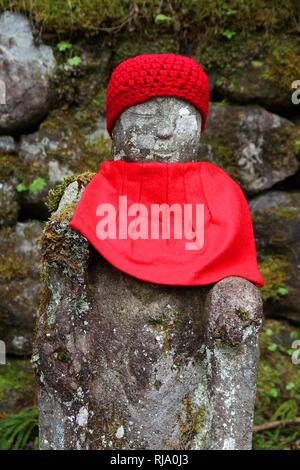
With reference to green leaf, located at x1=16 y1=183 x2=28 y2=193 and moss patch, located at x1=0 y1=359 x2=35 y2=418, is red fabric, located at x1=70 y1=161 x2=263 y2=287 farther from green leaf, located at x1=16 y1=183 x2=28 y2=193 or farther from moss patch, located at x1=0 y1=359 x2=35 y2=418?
moss patch, located at x1=0 y1=359 x2=35 y2=418

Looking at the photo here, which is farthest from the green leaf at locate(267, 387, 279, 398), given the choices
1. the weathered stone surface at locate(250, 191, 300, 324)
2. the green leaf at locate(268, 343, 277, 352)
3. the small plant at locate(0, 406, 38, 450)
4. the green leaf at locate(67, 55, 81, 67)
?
the green leaf at locate(67, 55, 81, 67)

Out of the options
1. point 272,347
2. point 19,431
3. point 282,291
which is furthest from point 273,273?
point 19,431

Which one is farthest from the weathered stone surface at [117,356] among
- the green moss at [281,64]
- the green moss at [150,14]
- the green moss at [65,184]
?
the green moss at [281,64]

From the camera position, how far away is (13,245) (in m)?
3.26

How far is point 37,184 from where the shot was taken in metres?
3.25

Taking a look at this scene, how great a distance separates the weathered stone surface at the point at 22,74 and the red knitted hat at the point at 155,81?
1.28 m

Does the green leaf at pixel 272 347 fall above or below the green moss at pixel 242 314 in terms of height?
below

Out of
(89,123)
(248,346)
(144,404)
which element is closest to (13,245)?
Answer: (89,123)

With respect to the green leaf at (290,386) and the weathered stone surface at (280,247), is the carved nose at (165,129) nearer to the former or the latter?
the weathered stone surface at (280,247)

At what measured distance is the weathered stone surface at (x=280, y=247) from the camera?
3.36 meters

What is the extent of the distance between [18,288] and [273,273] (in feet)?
4.41

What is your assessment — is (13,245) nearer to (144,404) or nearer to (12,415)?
(12,415)

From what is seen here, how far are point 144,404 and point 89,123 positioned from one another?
1842 mm

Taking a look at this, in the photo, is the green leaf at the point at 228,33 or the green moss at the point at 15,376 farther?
the green leaf at the point at 228,33
